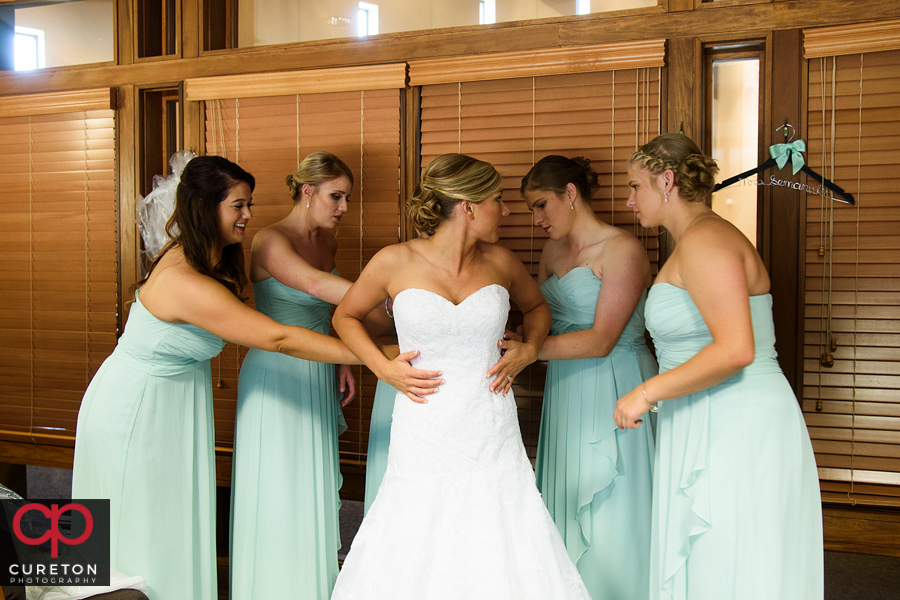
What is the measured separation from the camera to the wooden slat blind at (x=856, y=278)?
2.39 m

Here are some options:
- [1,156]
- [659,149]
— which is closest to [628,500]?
[659,149]

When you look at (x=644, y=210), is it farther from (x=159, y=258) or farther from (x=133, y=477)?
(x=133, y=477)

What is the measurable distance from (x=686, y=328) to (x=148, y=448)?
68.3 inches

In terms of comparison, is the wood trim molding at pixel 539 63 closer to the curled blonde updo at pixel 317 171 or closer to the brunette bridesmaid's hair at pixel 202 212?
the curled blonde updo at pixel 317 171

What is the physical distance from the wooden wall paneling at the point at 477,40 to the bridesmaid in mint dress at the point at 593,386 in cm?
62

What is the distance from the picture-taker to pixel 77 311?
10.9 feet

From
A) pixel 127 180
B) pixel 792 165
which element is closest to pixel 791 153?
pixel 792 165

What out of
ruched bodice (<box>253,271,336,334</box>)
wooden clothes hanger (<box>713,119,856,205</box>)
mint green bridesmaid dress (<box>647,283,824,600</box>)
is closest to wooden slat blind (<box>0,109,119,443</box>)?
ruched bodice (<box>253,271,336,334</box>)

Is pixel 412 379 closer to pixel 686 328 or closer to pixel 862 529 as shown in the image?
pixel 686 328

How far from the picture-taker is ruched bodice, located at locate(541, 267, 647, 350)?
7.66ft

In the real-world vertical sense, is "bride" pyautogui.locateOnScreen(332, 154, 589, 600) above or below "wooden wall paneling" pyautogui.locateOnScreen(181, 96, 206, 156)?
below

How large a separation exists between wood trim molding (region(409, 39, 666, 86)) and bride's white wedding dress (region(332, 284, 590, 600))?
45.9 inches

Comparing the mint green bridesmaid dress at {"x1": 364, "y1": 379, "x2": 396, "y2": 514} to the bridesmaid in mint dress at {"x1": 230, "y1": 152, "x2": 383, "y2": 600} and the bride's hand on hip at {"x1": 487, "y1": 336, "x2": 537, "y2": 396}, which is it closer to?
the bridesmaid in mint dress at {"x1": 230, "y1": 152, "x2": 383, "y2": 600}

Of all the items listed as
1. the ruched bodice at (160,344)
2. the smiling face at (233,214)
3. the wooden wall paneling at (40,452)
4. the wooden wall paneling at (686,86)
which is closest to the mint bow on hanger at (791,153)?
the wooden wall paneling at (686,86)
